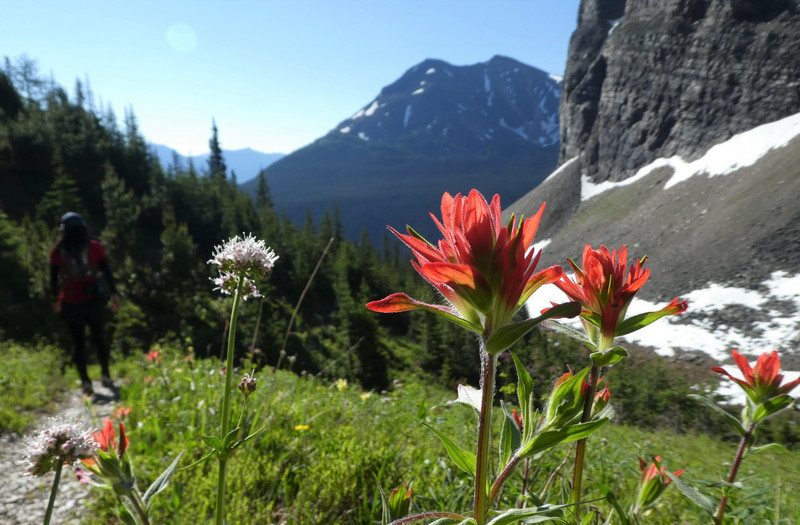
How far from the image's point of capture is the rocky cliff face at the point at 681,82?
47.5 meters

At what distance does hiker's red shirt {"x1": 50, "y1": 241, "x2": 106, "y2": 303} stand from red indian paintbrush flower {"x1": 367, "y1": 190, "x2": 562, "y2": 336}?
23.5 ft

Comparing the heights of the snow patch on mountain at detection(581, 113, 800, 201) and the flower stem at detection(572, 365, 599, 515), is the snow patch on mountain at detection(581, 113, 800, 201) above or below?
above

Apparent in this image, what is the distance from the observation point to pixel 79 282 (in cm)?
623

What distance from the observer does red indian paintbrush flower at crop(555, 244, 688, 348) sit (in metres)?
1.01

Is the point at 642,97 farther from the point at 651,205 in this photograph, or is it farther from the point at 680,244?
the point at 680,244

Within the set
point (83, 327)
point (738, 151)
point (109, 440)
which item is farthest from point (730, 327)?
point (109, 440)

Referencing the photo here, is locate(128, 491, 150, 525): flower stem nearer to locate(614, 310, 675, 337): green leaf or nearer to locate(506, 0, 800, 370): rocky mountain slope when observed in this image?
locate(614, 310, 675, 337): green leaf

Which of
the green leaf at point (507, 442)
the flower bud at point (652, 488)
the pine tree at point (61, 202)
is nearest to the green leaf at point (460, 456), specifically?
the green leaf at point (507, 442)

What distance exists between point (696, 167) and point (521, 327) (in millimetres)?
61285

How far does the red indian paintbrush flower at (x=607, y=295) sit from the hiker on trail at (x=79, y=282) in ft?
Result: 22.3

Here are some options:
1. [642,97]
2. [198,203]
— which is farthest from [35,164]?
[642,97]

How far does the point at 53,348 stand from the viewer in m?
10.7

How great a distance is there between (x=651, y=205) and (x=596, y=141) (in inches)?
981

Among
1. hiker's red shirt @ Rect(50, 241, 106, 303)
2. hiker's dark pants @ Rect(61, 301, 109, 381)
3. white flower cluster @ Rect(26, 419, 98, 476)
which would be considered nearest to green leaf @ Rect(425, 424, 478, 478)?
white flower cluster @ Rect(26, 419, 98, 476)
